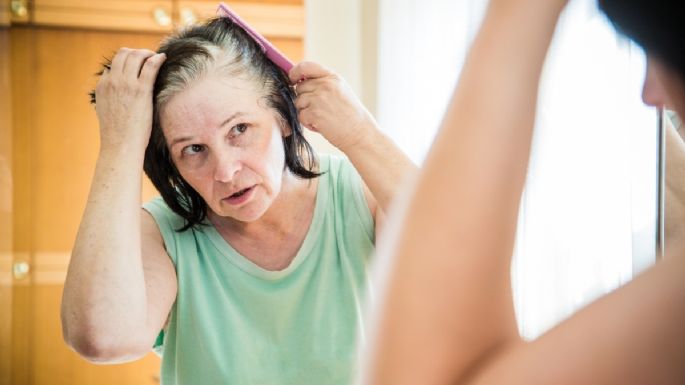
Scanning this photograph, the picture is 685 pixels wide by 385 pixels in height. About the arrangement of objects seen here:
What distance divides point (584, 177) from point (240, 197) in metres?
0.64

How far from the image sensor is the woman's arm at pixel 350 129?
93cm

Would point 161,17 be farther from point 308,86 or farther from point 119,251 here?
point 119,251

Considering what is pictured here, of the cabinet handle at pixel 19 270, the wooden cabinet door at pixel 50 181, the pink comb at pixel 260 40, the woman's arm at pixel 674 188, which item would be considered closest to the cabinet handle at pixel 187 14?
the wooden cabinet door at pixel 50 181

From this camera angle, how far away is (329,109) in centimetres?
95

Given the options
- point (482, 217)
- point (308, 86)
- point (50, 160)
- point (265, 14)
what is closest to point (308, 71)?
point (308, 86)

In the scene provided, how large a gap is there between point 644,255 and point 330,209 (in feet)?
1.40

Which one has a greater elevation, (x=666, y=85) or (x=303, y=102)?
(x=666, y=85)

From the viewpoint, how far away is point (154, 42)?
7.42 ft

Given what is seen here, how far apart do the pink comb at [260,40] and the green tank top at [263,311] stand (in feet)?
0.77

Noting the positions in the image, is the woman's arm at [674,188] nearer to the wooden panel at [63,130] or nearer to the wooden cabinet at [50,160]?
the wooden cabinet at [50,160]

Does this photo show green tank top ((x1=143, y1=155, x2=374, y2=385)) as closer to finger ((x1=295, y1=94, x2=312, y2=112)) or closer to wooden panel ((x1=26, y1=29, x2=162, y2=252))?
finger ((x1=295, y1=94, x2=312, y2=112))

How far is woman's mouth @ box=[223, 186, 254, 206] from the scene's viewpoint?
2.96ft

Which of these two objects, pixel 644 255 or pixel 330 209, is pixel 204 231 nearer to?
pixel 330 209

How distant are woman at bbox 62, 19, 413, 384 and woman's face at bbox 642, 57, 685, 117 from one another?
670 mm
